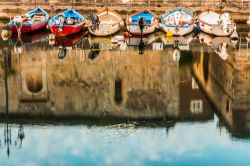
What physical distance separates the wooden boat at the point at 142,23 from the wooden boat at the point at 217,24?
11.4ft

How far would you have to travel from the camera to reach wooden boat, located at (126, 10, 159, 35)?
3694 centimetres

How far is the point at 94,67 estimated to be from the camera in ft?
94.3

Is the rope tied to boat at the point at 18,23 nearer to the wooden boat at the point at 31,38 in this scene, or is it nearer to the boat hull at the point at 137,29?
the wooden boat at the point at 31,38

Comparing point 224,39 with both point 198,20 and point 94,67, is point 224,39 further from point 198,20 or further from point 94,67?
point 94,67

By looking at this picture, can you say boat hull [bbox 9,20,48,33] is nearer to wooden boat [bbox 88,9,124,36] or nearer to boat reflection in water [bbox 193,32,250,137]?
wooden boat [bbox 88,9,124,36]

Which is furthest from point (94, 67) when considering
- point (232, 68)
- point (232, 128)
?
point (232, 128)

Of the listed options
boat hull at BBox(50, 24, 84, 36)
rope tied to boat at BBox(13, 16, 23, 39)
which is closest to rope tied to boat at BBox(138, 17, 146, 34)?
boat hull at BBox(50, 24, 84, 36)

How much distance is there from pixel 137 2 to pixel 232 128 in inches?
885

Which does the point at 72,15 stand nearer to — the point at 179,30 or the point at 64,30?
the point at 64,30

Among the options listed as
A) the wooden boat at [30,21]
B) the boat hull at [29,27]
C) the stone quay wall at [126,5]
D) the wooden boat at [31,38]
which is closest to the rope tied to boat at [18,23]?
the wooden boat at [30,21]

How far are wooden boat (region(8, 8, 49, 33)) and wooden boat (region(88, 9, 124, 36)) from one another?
377cm

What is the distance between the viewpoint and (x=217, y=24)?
37688mm

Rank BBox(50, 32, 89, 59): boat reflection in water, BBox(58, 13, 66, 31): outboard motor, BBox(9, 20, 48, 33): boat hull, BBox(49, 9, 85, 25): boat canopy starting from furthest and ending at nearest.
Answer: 1. BBox(49, 9, 85, 25): boat canopy
2. BBox(9, 20, 48, 33): boat hull
3. BBox(58, 13, 66, 31): outboard motor
4. BBox(50, 32, 89, 59): boat reflection in water

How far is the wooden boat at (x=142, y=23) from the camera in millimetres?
36938
